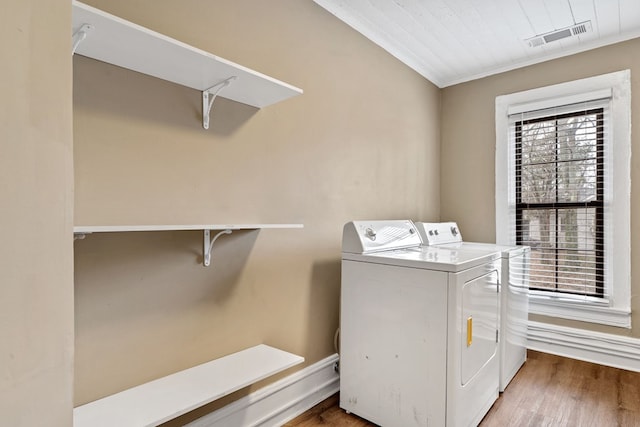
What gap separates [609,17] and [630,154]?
92 centimetres

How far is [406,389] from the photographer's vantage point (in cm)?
174

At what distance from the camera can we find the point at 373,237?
6.53 ft

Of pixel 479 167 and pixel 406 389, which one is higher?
pixel 479 167

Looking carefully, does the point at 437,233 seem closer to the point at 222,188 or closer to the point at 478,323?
the point at 478,323

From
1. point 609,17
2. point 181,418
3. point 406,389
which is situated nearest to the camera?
point 181,418

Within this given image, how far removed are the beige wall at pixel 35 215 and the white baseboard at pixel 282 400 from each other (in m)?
1.13

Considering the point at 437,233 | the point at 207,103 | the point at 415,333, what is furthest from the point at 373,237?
the point at 207,103

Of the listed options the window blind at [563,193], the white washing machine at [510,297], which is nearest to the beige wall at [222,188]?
the white washing machine at [510,297]

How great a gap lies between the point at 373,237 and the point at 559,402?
1451 millimetres

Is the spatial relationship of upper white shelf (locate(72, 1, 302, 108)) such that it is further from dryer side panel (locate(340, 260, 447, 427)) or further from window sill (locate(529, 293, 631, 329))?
window sill (locate(529, 293, 631, 329))

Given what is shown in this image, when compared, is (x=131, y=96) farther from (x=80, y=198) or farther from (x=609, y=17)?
(x=609, y=17)

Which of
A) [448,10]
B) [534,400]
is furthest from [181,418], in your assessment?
[448,10]

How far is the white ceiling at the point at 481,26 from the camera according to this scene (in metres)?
2.17

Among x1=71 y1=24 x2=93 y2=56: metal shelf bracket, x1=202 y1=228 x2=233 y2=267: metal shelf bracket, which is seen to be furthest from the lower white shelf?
x1=71 y1=24 x2=93 y2=56: metal shelf bracket
